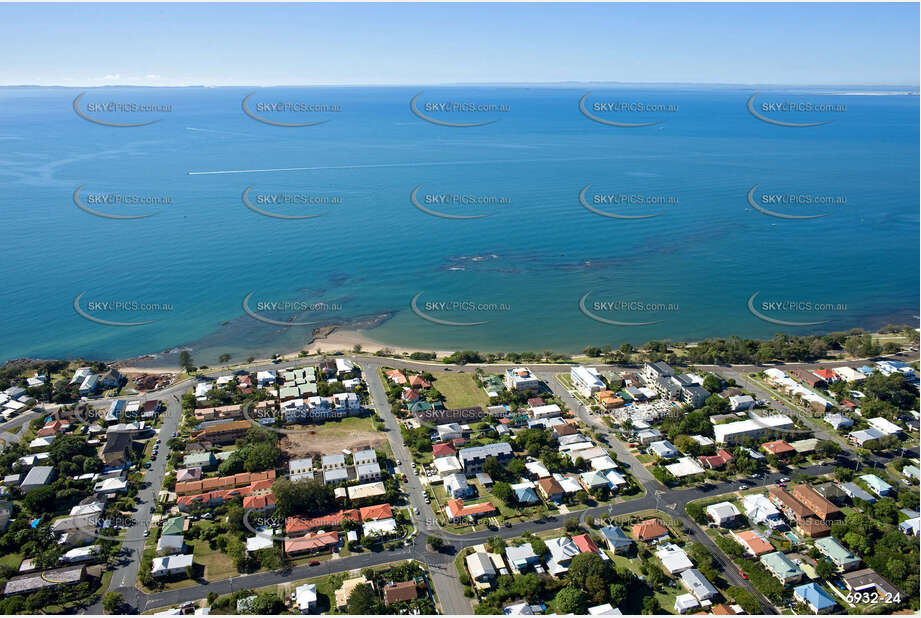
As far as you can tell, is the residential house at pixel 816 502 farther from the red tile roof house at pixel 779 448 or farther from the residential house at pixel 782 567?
the residential house at pixel 782 567

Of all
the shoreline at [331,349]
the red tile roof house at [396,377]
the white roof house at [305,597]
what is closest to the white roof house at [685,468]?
the shoreline at [331,349]

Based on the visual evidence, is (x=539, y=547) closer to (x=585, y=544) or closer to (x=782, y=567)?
(x=585, y=544)

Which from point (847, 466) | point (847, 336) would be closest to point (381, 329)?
point (847, 466)

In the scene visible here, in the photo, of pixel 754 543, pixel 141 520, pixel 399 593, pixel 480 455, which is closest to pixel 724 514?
pixel 754 543

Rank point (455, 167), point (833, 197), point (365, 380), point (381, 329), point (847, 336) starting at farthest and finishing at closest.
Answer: point (455, 167) < point (833, 197) < point (381, 329) < point (847, 336) < point (365, 380)

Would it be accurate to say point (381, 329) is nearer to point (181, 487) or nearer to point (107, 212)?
point (181, 487)

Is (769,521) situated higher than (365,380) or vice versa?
(365,380)
